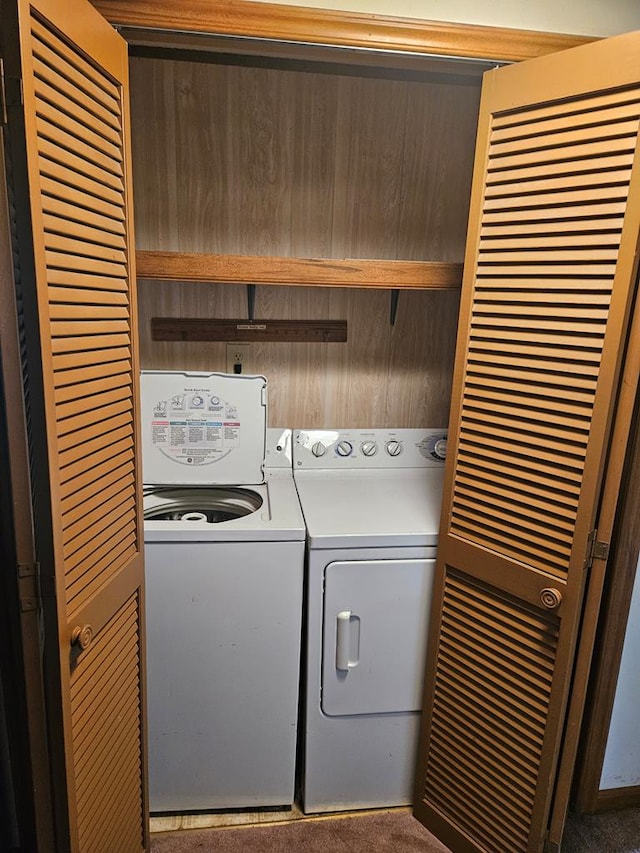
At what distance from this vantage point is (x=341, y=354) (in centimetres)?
219

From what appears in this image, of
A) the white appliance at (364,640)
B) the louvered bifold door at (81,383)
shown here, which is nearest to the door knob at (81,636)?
the louvered bifold door at (81,383)

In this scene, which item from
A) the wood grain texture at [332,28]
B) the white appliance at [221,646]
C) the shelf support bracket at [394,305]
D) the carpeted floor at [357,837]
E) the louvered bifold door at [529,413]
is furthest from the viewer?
the shelf support bracket at [394,305]

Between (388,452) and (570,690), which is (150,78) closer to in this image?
(388,452)

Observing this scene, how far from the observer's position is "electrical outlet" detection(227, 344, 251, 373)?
83.6 inches

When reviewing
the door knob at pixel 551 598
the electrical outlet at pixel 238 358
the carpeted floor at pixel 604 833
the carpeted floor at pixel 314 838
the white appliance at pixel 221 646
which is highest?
the electrical outlet at pixel 238 358

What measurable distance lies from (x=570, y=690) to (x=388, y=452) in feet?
3.36

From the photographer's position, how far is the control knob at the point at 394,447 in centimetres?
219

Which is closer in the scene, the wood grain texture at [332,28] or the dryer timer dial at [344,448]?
the wood grain texture at [332,28]

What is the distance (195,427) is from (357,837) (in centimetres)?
144

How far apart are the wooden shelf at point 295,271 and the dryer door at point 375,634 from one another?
858mm

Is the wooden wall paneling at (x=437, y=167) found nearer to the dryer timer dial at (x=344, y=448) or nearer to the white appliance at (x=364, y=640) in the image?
the dryer timer dial at (x=344, y=448)

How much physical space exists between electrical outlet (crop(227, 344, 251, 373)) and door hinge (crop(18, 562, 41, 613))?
3.97 feet

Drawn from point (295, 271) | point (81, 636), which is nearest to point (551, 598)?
point (81, 636)

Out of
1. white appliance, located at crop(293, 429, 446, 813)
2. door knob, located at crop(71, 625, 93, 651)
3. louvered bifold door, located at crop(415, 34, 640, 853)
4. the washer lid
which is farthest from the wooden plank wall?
door knob, located at crop(71, 625, 93, 651)
